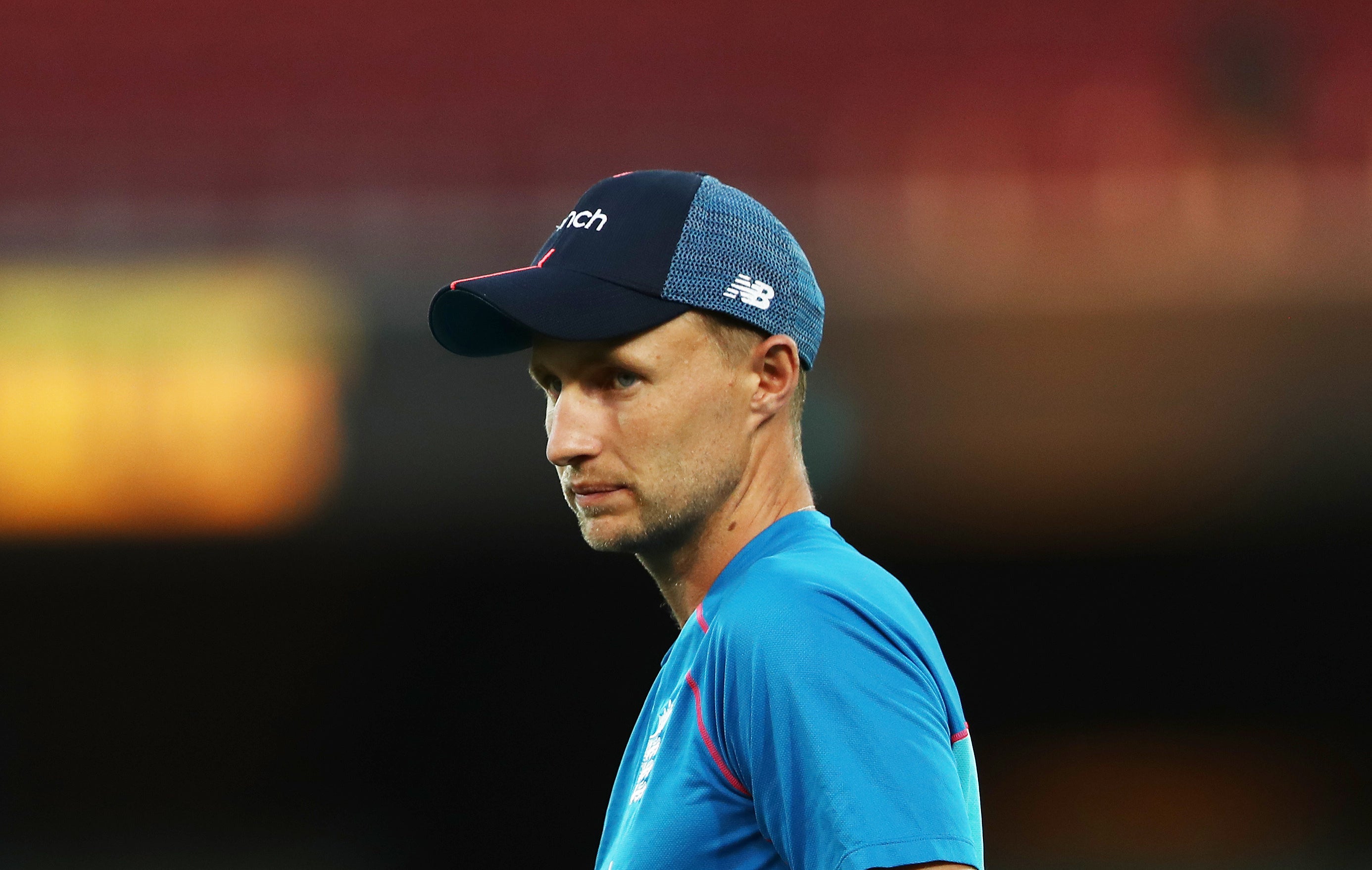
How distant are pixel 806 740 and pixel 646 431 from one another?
35 cm

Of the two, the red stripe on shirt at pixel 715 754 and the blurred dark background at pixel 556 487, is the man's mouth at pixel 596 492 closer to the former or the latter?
the red stripe on shirt at pixel 715 754

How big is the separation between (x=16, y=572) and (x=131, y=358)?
86 centimetres

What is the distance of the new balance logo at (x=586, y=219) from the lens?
121cm

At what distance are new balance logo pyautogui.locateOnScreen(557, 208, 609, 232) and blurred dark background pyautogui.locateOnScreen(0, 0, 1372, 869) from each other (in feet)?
10.3

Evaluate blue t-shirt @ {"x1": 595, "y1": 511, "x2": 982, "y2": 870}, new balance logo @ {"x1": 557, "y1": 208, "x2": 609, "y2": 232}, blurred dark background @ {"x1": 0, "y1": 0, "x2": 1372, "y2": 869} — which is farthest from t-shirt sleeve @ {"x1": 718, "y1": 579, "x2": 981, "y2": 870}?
blurred dark background @ {"x1": 0, "y1": 0, "x2": 1372, "y2": 869}

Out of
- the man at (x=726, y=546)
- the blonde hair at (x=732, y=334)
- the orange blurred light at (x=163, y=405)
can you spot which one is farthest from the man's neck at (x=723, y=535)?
the orange blurred light at (x=163, y=405)

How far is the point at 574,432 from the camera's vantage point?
1148mm

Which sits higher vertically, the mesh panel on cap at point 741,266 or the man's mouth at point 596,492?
the mesh panel on cap at point 741,266

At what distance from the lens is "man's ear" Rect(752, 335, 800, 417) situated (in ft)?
3.92

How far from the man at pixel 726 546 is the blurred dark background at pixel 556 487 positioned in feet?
10.4

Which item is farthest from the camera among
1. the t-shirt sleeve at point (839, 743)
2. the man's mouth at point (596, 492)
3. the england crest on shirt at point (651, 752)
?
the man's mouth at point (596, 492)

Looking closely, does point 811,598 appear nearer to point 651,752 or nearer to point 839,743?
point 839,743

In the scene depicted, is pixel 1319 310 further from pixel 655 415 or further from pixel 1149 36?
pixel 655 415

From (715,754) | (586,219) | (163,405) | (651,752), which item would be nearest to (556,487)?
(163,405)
